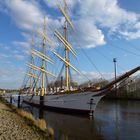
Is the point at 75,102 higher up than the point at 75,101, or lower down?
lower down

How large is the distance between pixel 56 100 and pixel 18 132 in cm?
2779

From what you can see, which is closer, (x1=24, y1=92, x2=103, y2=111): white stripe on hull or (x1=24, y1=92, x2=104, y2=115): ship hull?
(x1=24, y1=92, x2=104, y2=115): ship hull

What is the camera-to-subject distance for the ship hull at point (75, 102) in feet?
124

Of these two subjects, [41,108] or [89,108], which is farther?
[41,108]

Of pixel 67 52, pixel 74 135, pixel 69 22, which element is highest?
pixel 69 22

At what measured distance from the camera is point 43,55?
60125 mm

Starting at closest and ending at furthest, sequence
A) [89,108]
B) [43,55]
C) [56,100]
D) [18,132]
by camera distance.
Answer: [18,132]
[89,108]
[56,100]
[43,55]

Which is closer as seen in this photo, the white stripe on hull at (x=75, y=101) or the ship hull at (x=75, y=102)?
the ship hull at (x=75, y=102)

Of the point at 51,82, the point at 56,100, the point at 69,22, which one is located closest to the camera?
the point at 56,100

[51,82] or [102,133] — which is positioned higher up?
[51,82]

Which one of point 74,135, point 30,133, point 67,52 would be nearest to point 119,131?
point 74,135

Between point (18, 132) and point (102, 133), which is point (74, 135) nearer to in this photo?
point (102, 133)

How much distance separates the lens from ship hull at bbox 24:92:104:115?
37938 mm

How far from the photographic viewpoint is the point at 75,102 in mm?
40656
